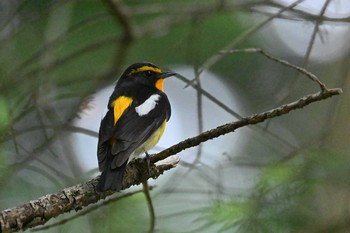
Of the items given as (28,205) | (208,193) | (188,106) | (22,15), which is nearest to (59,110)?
(22,15)

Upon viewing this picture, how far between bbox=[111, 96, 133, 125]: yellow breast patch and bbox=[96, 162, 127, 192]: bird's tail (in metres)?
0.47

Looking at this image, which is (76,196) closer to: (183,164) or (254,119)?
(254,119)

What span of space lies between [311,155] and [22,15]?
1867mm

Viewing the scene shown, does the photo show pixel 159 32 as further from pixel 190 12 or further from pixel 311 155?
pixel 311 155

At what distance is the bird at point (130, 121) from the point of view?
331cm

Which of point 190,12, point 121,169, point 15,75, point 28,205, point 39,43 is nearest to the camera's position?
point 28,205

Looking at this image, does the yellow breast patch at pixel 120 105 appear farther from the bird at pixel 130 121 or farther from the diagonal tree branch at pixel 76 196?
the diagonal tree branch at pixel 76 196

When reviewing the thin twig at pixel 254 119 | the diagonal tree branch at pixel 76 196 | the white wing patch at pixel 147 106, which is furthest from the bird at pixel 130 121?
the thin twig at pixel 254 119

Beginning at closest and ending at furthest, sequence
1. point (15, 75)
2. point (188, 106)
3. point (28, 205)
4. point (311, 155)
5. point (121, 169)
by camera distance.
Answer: point (28, 205) → point (121, 169) → point (311, 155) → point (15, 75) → point (188, 106)

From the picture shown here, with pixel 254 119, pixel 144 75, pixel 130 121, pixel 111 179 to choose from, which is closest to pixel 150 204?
pixel 111 179

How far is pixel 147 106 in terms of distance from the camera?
3.88 meters

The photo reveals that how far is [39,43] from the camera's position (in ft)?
15.5

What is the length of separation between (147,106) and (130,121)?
25 centimetres

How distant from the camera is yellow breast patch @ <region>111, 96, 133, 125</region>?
371 centimetres
